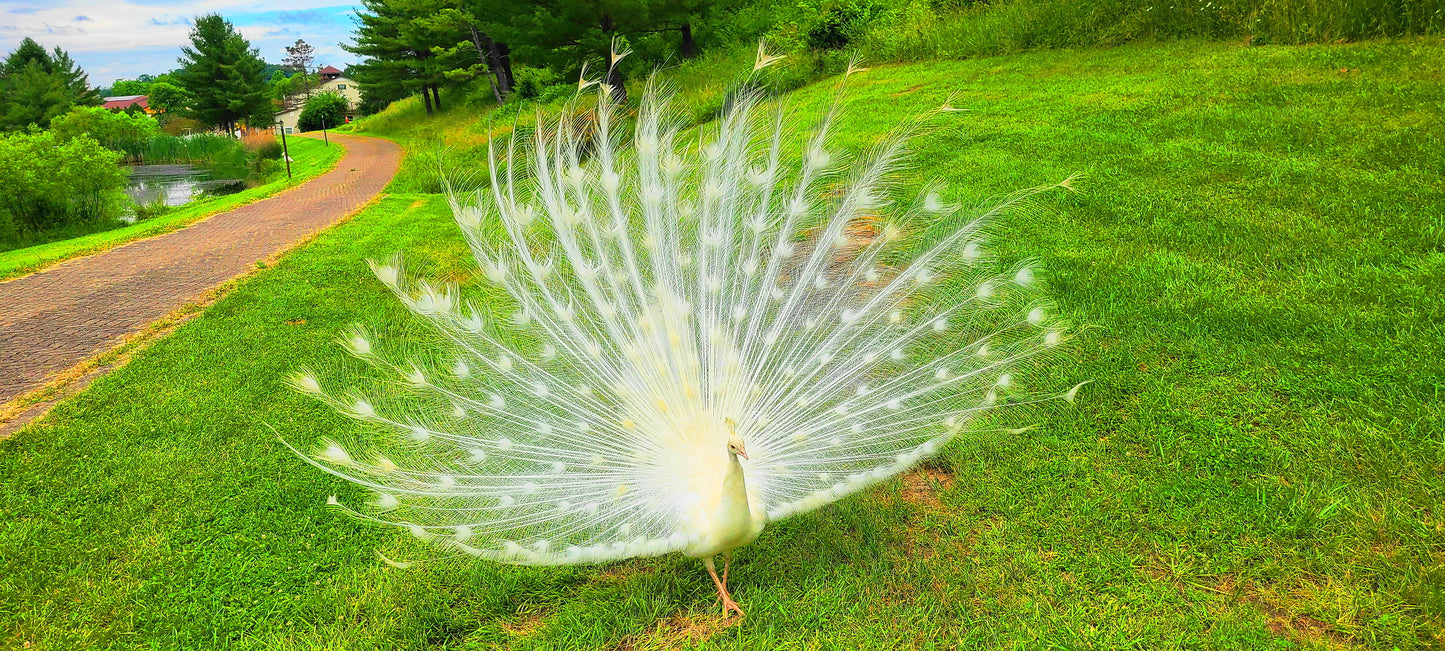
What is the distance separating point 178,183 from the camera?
25.8m

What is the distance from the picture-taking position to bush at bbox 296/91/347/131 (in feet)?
179

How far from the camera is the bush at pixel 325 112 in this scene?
54.6 metres

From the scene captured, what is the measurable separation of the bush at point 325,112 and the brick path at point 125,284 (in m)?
48.1

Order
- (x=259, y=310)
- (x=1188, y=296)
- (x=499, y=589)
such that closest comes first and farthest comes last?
(x=499, y=589) → (x=1188, y=296) → (x=259, y=310)

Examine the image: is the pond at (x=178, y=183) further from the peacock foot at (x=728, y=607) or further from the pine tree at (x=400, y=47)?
the peacock foot at (x=728, y=607)

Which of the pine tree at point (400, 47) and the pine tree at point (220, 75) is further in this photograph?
the pine tree at point (220, 75)

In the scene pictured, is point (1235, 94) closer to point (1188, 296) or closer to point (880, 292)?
point (1188, 296)

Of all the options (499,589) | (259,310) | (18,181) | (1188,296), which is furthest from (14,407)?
(18,181)

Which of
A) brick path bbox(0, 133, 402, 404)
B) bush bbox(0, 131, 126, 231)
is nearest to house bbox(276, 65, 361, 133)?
bush bbox(0, 131, 126, 231)

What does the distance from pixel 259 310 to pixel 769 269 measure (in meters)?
5.70

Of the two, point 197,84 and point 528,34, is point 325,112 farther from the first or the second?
point 528,34

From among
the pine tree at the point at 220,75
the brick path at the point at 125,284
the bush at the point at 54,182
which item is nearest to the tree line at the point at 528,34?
the brick path at the point at 125,284

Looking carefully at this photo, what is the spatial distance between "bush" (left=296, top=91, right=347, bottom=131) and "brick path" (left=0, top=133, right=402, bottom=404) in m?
48.1

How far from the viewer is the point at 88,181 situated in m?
17.7
